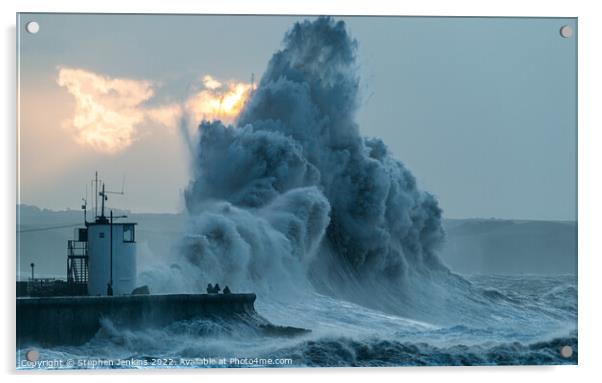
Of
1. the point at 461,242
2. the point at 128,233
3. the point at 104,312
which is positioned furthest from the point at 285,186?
the point at 104,312

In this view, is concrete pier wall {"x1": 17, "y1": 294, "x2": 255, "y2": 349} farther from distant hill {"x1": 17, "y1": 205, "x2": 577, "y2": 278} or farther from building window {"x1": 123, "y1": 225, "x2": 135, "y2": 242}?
building window {"x1": 123, "y1": 225, "x2": 135, "y2": 242}

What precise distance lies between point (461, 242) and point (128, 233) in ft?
11.3

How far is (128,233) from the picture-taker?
1291 centimetres

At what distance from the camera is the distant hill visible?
490 inches

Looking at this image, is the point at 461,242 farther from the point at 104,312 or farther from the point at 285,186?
the point at 104,312

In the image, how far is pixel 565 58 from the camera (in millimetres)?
13008

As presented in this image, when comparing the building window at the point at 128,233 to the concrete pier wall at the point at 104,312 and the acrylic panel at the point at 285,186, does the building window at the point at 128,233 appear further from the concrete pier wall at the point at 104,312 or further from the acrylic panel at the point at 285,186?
the concrete pier wall at the point at 104,312

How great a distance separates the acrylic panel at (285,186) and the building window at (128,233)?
3 centimetres

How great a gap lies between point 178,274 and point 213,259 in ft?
1.31

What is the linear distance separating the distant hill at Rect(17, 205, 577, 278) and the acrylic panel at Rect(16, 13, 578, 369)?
0.02 metres

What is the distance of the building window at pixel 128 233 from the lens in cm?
1288

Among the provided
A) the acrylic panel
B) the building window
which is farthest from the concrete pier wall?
the building window

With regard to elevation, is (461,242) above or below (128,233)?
below
